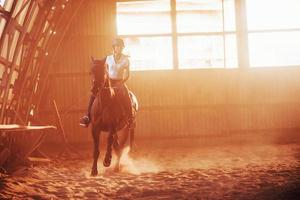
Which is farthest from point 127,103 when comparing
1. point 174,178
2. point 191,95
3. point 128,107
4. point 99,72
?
point 191,95

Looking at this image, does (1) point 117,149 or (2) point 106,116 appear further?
(1) point 117,149

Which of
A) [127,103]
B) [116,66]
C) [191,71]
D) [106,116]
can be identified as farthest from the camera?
[191,71]

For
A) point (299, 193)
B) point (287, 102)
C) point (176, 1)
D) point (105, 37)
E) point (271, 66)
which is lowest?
point (299, 193)

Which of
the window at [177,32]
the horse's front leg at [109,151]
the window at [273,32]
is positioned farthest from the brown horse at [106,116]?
the window at [273,32]

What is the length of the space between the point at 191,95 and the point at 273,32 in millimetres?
3279

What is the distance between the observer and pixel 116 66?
7.86 meters

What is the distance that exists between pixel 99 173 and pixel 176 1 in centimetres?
666

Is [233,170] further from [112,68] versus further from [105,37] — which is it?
[105,37]

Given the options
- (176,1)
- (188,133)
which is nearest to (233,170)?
(188,133)

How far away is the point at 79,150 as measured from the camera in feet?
38.9

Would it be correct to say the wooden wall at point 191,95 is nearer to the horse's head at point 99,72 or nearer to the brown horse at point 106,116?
the brown horse at point 106,116

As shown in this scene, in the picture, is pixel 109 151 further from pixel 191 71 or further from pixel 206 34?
pixel 206 34

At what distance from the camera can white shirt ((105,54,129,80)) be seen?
786 centimetres

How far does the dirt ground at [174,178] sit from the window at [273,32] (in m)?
3.23
